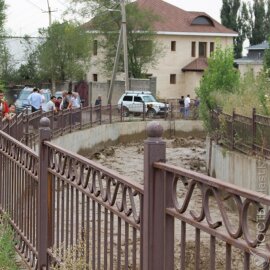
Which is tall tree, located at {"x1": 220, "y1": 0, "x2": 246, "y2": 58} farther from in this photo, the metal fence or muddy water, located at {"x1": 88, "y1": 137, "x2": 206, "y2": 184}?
the metal fence

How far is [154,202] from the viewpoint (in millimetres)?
3959

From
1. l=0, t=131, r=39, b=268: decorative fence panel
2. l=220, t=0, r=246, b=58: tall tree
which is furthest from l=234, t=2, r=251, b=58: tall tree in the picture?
l=0, t=131, r=39, b=268: decorative fence panel

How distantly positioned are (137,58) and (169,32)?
27.6 ft

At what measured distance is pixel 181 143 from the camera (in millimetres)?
41094

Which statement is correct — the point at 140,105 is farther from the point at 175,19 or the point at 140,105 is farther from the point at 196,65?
the point at 175,19

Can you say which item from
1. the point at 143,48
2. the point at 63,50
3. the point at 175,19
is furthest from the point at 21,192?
the point at 175,19

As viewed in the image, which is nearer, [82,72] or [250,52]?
[82,72]

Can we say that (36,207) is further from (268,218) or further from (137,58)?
(137,58)

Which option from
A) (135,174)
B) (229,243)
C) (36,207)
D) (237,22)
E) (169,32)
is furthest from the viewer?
(237,22)

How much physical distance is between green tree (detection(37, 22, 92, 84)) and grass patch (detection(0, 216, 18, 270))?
46274 millimetres

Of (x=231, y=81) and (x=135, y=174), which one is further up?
(x=231, y=81)

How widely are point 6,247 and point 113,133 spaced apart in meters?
32.5

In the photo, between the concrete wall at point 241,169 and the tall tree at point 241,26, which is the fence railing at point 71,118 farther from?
the tall tree at point 241,26

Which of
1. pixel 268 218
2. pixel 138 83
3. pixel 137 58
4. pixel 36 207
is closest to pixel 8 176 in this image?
pixel 36 207
